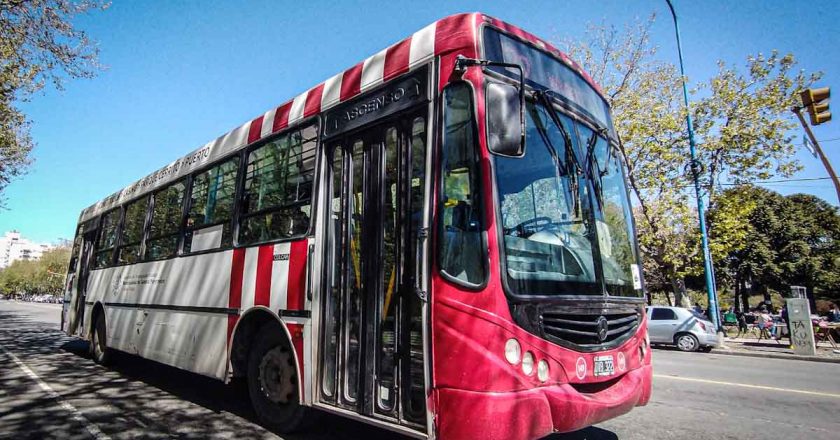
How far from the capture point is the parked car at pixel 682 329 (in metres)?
15.3

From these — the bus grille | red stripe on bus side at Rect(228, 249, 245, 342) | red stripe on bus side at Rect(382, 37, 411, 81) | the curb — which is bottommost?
the curb

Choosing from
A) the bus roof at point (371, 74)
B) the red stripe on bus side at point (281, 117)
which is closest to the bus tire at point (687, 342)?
the bus roof at point (371, 74)

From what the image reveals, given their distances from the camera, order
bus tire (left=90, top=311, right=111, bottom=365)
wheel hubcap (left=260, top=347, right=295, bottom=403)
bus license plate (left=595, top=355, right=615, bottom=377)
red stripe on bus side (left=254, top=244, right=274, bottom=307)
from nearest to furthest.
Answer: bus license plate (left=595, top=355, right=615, bottom=377), wheel hubcap (left=260, top=347, right=295, bottom=403), red stripe on bus side (left=254, top=244, right=274, bottom=307), bus tire (left=90, top=311, right=111, bottom=365)

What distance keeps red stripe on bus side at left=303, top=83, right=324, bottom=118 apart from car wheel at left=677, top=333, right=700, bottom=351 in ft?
51.7

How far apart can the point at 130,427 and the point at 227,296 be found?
1.54 meters

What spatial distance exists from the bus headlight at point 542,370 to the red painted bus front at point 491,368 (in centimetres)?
1

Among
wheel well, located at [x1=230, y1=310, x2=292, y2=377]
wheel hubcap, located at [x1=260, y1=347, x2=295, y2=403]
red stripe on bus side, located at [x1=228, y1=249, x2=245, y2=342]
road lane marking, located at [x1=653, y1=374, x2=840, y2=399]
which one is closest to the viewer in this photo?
wheel hubcap, located at [x1=260, y1=347, x2=295, y2=403]

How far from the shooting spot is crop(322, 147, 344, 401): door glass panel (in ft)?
12.6

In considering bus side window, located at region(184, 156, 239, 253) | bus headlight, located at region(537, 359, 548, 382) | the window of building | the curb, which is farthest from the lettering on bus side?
the curb

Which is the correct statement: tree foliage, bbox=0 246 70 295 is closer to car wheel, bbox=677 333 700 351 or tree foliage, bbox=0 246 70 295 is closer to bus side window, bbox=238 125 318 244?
car wheel, bbox=677 333 700 351

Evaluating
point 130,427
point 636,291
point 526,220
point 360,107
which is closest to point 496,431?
point 526,220

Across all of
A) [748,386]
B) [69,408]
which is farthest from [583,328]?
[748,386]

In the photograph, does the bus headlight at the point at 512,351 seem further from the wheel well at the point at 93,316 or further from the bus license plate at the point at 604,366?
the wheel well at the point at 93,316

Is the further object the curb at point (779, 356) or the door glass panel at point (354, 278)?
the curb at point (779, 356)
